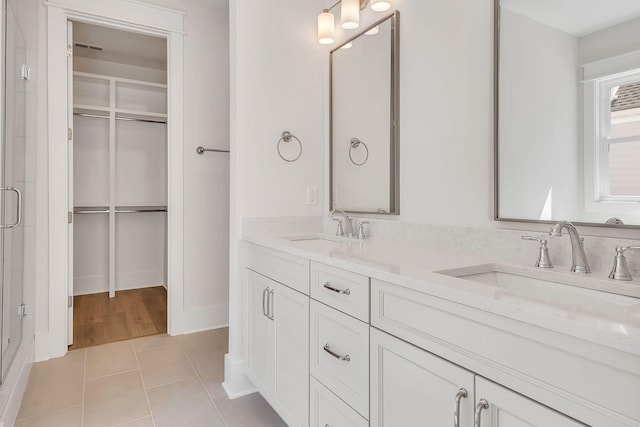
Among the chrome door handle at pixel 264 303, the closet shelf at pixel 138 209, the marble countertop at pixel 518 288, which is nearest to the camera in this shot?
the marble countertop at pixel 518 288

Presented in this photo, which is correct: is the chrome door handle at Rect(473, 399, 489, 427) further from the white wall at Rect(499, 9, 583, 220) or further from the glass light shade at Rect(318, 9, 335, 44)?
the glass light shade at Rect(318, 9, 335, 44)

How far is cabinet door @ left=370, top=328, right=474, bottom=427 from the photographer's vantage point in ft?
2.88

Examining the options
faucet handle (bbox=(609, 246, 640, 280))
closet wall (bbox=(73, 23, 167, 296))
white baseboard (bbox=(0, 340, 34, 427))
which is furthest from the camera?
closet wall (bbox=(73, 23, 167, 296))

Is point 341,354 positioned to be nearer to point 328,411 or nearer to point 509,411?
point 328,411

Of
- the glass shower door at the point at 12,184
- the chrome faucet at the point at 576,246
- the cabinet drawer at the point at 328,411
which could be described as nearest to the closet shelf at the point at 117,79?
the glass shower door at the point at 12,184

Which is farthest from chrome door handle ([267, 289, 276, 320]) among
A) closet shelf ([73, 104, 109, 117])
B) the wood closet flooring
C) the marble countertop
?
closet shelf ([73, 104, 109, 117])

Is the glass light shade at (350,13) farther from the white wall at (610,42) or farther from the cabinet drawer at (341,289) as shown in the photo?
the cabinet drawer at (341,289)

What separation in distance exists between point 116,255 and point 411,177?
3666 millimetres

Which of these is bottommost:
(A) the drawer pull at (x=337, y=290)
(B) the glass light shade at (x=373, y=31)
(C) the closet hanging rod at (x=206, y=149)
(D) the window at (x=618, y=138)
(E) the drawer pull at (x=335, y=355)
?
(E) the drawer pull at (x=335, y=355)

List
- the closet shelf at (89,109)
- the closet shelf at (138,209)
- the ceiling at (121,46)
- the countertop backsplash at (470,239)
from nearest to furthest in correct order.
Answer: the countertop backsplash at (470,239)
the ceiling at (121,46)
the closet shelf at (89,109)
the closet shelf at (138,209)

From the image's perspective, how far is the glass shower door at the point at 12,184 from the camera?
179cm

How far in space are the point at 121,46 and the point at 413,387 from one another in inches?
159

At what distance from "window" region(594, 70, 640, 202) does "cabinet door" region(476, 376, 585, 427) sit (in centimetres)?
70

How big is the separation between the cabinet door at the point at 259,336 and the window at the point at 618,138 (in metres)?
1.33
